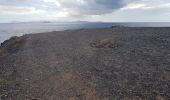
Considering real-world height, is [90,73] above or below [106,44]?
below

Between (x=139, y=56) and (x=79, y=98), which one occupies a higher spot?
(x=139, y=56)

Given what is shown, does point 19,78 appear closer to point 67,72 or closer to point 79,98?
point 67,72

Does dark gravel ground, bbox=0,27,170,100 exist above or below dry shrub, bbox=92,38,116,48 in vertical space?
below

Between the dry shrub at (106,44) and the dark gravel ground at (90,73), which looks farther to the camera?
the dry shrub at (106,44)

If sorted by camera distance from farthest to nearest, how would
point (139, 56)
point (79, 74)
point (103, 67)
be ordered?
1. point (139, 56)
2. point (103, 67)
3. point (79, 74)

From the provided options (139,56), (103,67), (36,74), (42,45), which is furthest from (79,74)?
(42,45)

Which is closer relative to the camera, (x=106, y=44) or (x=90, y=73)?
(x=90, y=73)

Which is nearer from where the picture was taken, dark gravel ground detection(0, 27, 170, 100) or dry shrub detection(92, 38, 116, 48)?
dark gravel ground detection(0, 27, 170, 100)

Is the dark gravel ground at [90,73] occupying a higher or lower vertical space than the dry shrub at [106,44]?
lower
